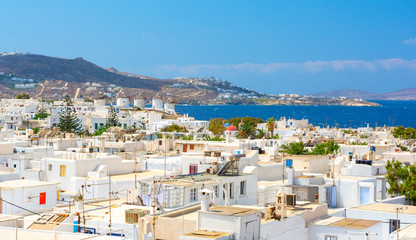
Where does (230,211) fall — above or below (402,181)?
above

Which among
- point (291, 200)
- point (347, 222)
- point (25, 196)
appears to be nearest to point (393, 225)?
point (347, 222)

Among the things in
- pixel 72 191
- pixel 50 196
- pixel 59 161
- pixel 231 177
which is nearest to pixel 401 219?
pixel 231 177

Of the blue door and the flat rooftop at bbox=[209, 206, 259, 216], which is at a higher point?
the flat rooftop at bbox=[209, 206, 259, 216]

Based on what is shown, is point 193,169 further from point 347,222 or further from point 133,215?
point 133,215

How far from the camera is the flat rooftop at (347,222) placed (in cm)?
1617

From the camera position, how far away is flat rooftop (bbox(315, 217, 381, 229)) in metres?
16.2

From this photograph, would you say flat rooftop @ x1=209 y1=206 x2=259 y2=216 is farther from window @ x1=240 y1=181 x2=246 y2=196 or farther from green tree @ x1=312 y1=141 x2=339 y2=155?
green tree @ x1=312 y1=141 x2=339 y2=155

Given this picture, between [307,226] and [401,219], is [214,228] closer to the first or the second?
[307,226]

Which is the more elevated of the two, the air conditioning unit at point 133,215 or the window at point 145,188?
the window at point 145,188

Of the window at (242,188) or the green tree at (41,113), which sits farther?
the green tree at (41,113)

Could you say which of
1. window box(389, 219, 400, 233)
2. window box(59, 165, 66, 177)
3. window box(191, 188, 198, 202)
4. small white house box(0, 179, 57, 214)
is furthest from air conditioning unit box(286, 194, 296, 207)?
window box(59, 165, 66, 177)

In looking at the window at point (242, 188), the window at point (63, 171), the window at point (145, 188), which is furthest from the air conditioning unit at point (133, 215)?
the window at point (63, 171)

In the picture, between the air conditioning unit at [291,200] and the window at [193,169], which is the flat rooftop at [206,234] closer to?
the air conditioning unit at [291,200]

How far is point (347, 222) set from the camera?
16578mm
